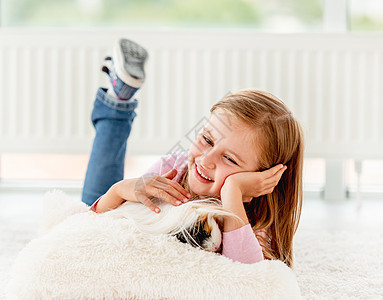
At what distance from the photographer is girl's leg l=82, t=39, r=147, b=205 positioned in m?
1.33

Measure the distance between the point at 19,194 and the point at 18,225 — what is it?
76 cm

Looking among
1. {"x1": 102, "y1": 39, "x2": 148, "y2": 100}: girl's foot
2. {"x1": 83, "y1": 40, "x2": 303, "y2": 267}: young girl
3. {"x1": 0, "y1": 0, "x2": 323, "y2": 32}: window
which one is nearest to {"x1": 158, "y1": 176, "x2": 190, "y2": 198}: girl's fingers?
{"x1": 83, "y1": 40, "x2": 303, "y2": 267}: young girl

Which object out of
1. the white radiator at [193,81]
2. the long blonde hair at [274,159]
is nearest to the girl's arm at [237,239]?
the long blonde hair at [274,159]

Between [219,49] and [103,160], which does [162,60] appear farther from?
[103,160]

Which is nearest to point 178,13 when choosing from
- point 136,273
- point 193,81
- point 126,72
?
point 193,81

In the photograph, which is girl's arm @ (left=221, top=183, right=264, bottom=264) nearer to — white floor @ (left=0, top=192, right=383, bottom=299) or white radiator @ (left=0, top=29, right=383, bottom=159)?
white floor @ (left=0, top=192, right=383, bottom=299)

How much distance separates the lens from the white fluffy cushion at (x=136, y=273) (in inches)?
28.3

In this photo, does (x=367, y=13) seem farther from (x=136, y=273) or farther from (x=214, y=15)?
(x=136, y=273)

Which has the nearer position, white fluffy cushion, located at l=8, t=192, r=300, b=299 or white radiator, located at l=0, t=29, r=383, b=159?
white fluffy cushion, located at l=8, t=192, r=300, b=299

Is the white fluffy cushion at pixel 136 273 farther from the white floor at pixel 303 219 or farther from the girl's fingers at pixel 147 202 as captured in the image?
the white floor at pixel 303 219

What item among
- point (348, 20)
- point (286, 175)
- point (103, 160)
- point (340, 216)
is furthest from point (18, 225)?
point (348, 20)

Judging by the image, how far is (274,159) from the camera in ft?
3.11

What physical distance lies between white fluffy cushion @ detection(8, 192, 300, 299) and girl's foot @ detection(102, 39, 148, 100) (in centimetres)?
64

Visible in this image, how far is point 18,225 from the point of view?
1554 millimetres
